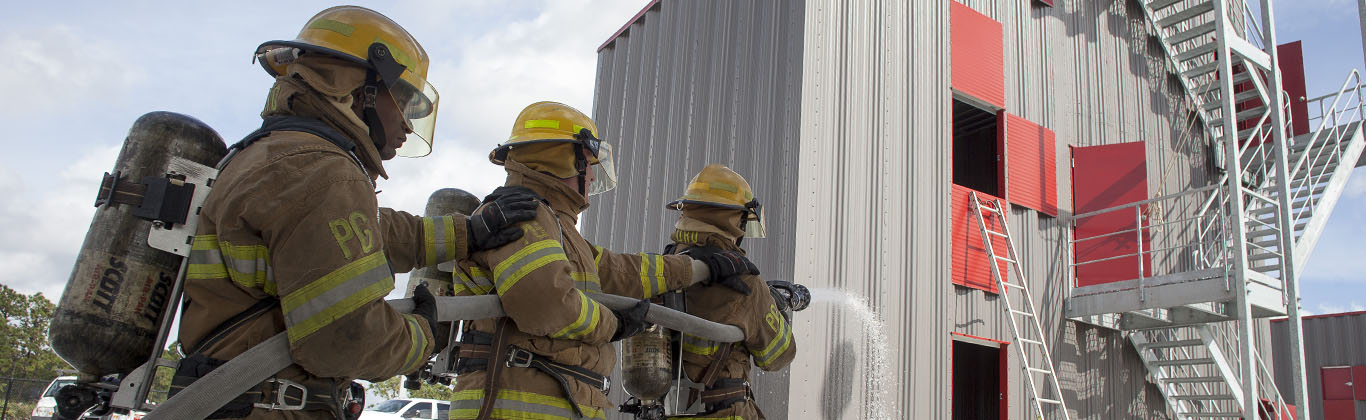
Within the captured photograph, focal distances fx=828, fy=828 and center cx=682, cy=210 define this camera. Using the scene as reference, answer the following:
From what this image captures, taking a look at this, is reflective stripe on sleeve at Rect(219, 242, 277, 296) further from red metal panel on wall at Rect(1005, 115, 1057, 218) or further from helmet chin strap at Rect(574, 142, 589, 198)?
red metal panel on wall at Rect(1005, 115, 1057, 218)

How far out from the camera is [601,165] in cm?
471

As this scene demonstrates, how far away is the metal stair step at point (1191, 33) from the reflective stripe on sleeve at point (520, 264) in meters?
12.1

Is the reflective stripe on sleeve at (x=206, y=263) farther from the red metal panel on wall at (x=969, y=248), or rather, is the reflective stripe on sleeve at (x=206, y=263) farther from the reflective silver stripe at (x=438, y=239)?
the red metal panel on wall at (x=969, y=248)

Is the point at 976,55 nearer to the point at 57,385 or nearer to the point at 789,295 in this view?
the point at 789,295

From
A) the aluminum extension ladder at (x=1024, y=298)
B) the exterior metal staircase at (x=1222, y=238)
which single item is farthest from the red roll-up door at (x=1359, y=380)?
the aluminum extension ladder at (x=1024, y=298)

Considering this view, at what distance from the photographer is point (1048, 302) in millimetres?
10727

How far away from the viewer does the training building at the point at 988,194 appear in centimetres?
885

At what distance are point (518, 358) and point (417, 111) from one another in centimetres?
114

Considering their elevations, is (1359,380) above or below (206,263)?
above

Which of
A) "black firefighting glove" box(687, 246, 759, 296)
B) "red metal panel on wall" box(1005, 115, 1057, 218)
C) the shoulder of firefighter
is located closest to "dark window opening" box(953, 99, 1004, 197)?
"red metal panel on wall" box(1005, 115, 1057, 218)

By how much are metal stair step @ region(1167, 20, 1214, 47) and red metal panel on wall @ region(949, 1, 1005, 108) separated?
3.53 meters

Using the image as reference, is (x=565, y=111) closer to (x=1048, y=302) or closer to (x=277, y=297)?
(x=277, y=297)

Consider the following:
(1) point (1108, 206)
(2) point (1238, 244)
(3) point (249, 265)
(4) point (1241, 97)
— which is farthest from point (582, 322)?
(4) point (1241, 97)

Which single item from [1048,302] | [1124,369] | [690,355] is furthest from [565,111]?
[1124,369]
